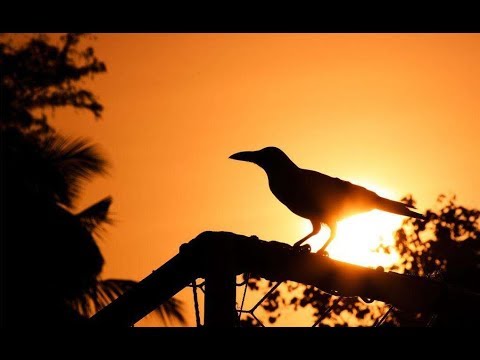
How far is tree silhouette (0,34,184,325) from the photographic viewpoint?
14.0 metres

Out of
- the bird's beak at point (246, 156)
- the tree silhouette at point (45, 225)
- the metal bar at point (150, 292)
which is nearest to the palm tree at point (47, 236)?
the tree silhouette at point (45, 225)

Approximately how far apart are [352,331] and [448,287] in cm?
232

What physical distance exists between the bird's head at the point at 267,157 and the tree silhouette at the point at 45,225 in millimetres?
7004

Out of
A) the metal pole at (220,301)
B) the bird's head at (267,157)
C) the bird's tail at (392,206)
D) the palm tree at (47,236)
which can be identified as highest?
the palm tree at (47,236)

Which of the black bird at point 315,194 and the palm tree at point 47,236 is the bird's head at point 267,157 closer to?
the black bird at point 315,194

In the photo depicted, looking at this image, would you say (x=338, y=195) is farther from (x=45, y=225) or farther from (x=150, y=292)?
(x=45, y=225)

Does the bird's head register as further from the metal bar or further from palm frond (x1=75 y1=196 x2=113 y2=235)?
palm frond (x1=75 y1=196 x2=113 y2=235)

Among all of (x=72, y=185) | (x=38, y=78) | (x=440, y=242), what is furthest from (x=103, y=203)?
(x=440, y=242)

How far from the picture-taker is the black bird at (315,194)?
5.82 metres

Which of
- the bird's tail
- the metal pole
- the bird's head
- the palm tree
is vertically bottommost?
the metal pole

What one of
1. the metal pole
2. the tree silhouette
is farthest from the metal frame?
the tree silhouette

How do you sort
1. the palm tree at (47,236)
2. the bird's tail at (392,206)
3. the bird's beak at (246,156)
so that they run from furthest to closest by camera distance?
the palm tree at (47,236)
the bird's beak at (246,156)
the bird's tail at (392,206)

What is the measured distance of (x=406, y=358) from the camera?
1.89 m
